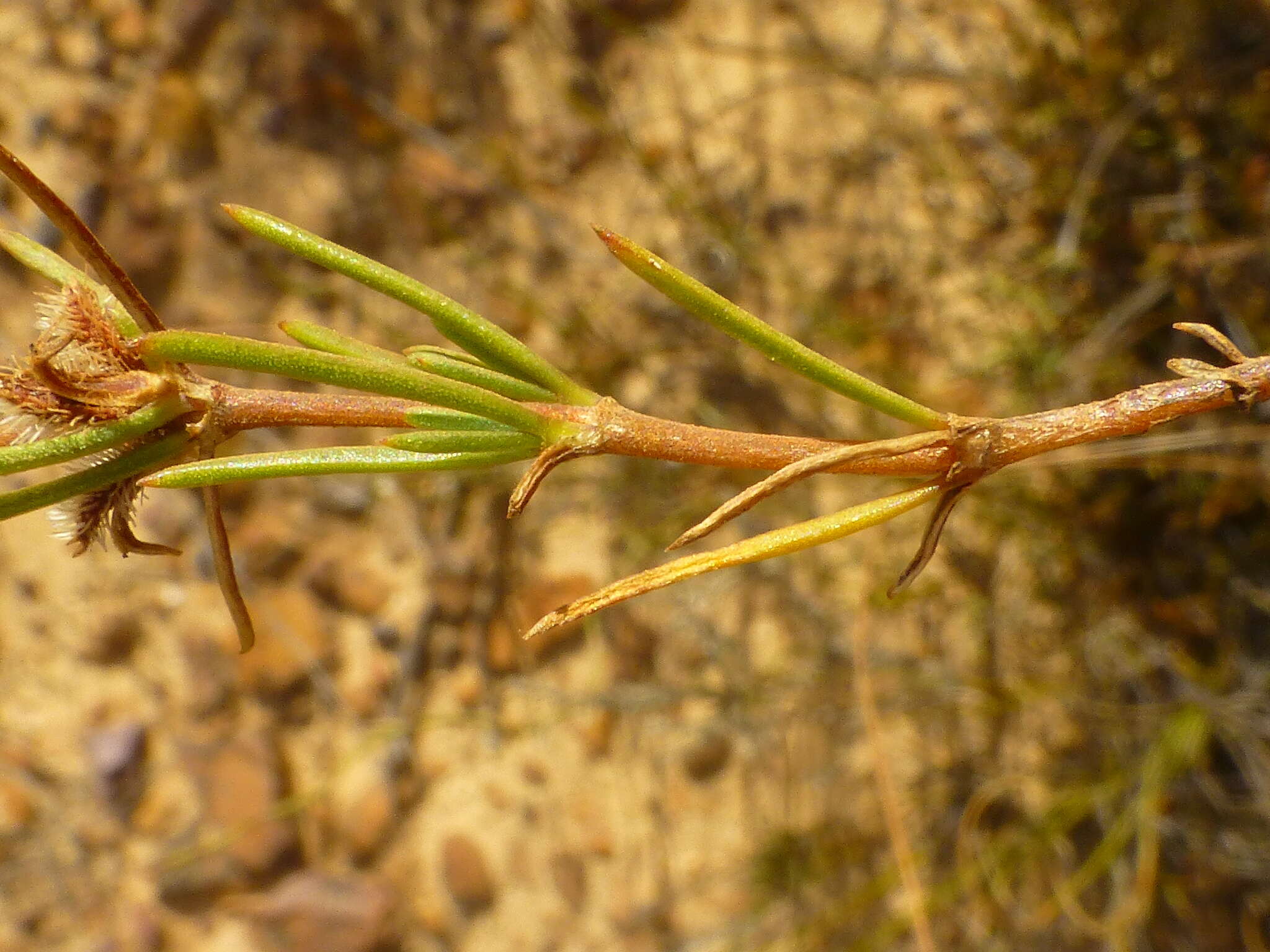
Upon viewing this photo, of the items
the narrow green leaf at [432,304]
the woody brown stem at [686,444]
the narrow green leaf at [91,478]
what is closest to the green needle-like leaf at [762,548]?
the woody brown stem at [686,444]

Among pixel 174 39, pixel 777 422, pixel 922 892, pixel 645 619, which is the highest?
pixel 174 39

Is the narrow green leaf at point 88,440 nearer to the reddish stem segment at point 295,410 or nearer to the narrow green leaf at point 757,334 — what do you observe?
the reddish stem segment at point 295,410

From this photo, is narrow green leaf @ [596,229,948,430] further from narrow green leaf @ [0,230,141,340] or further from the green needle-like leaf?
narrow green leaf @ [0,230,141,340]

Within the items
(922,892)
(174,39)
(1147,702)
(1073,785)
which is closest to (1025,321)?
(1147,702)

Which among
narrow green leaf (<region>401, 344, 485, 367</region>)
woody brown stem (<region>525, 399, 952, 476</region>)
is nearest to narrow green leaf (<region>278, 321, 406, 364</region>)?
narrow green leaf (<region>401, 344, 485, 367</region>)

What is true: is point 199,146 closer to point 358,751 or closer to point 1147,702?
point 358,751

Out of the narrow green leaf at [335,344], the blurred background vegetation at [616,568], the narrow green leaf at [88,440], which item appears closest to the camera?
the narrow green leaf at [88,440]
